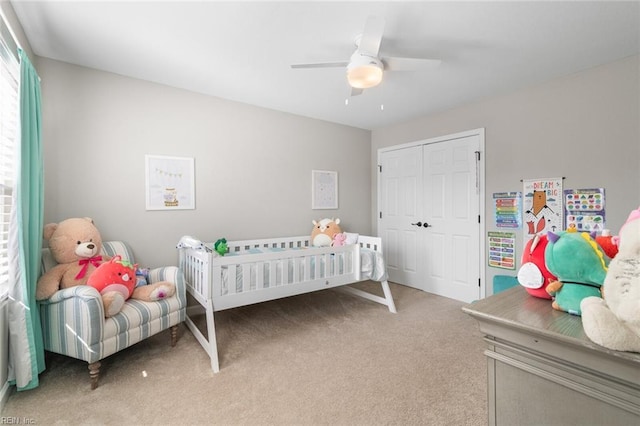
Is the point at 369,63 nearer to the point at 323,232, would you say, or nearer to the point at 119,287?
the point at 323,232

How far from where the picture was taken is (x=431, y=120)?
3535 millimetres

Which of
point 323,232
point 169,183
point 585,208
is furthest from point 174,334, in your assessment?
point 585,208

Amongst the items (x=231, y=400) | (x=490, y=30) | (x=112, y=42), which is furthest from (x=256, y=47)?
(x=231, y=400)

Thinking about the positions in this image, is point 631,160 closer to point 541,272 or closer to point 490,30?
point 490,30

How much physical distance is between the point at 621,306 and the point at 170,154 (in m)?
→ 3.01

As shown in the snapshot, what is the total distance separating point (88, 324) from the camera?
1650mm

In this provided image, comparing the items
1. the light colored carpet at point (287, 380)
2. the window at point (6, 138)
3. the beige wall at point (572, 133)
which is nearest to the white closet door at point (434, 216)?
the beige wall at point (572, 133)

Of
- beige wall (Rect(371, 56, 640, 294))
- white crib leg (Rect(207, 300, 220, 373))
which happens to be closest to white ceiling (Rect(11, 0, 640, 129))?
beige wall (Rect(371, 56, 640, 294))

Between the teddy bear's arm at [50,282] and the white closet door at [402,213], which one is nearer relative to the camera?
the teddy bear's arm at [50,282]

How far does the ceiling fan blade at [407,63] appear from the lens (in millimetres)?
1798

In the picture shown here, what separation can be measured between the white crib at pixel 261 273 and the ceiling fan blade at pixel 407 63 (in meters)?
1.56

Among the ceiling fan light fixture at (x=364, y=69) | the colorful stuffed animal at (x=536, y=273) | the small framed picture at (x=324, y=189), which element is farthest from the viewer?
the small framed picture at (x=324, y=189)

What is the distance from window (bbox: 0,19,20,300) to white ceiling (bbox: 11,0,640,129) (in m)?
0.30

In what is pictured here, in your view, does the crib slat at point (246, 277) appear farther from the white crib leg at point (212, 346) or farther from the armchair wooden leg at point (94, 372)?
the armchair wooden leg at point (94, 372)
